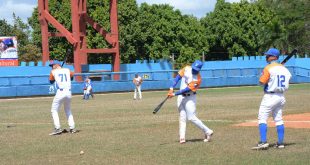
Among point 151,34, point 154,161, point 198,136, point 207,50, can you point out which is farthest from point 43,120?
point 207,50

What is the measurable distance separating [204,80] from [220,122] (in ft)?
103

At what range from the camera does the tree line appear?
69.1 meters

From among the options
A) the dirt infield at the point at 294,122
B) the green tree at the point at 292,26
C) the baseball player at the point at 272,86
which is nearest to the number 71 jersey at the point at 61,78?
the dirt infield at the point at 294,122

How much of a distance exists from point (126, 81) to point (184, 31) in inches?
1212

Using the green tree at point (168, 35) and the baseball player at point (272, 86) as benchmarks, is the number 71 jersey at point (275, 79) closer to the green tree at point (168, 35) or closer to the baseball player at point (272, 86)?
the baseball player at point (272, 86)

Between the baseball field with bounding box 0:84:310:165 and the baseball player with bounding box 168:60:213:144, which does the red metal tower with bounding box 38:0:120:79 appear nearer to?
the baseball field with bounding box 0:84:310:165

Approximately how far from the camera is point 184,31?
250 ft

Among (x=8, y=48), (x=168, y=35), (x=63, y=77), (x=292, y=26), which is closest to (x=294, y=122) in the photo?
(x=63, y=77)

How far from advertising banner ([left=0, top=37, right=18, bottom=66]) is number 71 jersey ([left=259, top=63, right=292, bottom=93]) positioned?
154 feet

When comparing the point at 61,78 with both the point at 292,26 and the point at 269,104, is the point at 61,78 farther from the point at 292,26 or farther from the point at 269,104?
the point at 292,26

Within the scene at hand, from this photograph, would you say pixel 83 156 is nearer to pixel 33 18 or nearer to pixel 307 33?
pixel 33 18

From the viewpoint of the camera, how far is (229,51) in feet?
260

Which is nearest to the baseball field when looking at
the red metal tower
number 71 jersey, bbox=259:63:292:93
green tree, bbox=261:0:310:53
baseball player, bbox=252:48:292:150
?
baseball player, bbox=252:48:292:150

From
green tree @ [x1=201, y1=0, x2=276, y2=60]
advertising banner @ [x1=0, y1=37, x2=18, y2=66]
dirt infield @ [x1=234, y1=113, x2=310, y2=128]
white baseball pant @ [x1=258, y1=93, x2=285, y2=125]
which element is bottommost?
dirt infield @ [x1=234, y1=113, x2=310, y2=128]
